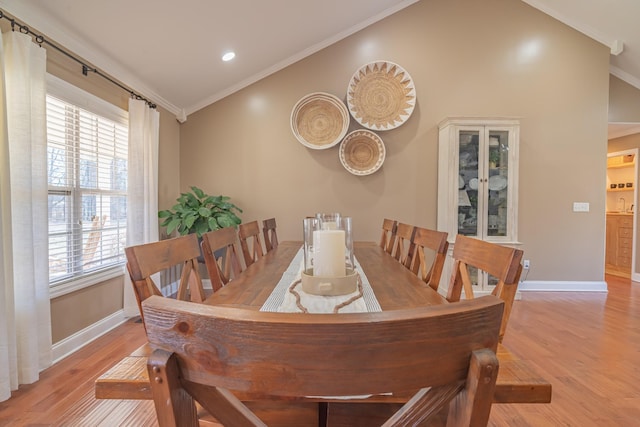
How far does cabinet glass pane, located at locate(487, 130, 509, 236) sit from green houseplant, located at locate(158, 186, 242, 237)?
281cm

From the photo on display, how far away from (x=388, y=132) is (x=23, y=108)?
321 cm

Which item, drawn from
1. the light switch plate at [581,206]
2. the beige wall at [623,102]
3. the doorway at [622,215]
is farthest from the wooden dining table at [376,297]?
the doorway at [622,215]

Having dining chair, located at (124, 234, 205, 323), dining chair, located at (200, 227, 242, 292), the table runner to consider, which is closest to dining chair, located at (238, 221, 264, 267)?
dining chair, located at (200, 227, 242, 292)

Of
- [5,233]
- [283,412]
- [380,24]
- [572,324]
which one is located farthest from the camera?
[380,24]

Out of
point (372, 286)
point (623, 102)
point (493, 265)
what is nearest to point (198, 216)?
point (372, 286)

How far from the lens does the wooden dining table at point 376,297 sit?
2.04 feet

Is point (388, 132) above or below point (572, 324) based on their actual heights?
above

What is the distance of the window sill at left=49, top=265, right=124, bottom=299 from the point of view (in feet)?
6.88

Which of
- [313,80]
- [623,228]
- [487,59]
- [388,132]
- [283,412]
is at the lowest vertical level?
[283,412]

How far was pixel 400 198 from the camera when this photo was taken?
12.3 ft

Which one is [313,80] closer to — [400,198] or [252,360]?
[400,198]

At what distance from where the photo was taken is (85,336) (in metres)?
2.33

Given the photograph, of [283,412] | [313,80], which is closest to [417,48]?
[313,80]

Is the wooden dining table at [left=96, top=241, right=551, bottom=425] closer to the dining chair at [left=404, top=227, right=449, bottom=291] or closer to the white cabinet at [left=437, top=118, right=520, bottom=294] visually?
the dining chair at [left=404, top=227, right=449, bottom=291]
